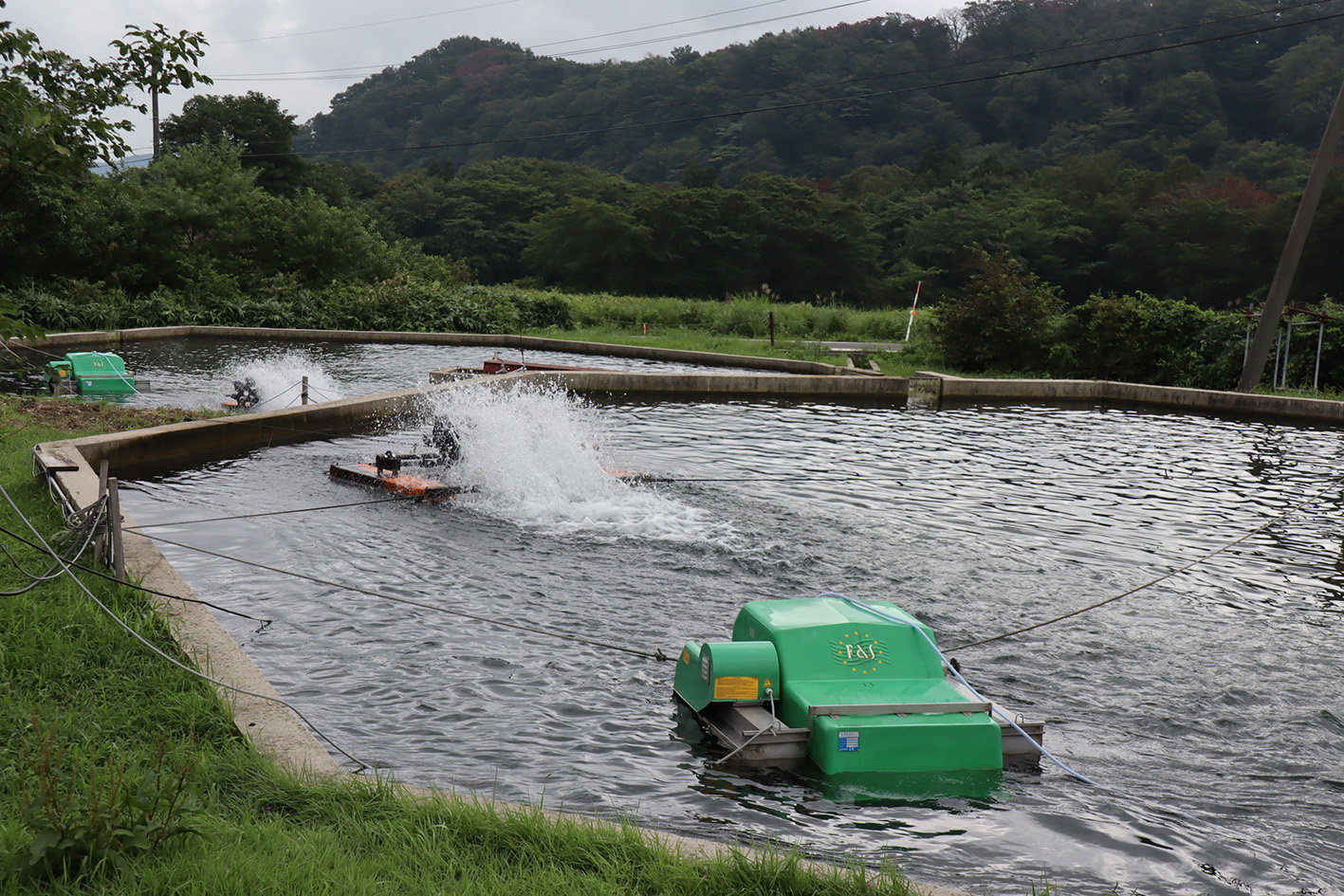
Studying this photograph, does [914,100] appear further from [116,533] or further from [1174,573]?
[116,533]

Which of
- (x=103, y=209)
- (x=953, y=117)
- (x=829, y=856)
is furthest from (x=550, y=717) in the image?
(x=953, y=117)

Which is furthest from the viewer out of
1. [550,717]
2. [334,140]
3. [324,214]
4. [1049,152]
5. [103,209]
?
[334,140]

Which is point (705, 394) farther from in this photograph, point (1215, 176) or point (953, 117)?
point (953, 117)

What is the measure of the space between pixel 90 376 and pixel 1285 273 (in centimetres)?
2043

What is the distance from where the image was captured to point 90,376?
15.2 m

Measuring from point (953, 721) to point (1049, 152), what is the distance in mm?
76361

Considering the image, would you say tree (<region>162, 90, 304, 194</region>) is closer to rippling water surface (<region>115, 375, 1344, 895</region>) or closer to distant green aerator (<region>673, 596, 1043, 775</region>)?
rippling water surface (<region>115, 375, 1344, 895</region>)

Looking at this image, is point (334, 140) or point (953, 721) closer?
point (953, 721)

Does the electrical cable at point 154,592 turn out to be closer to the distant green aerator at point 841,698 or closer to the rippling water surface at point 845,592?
the rippling water surface at point 845,592

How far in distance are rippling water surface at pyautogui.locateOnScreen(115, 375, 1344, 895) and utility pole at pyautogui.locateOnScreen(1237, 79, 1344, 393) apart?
20.5 ft

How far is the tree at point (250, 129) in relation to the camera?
5241 centimetres

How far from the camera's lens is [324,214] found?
112ft

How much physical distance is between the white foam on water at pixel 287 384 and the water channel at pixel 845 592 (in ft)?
10.9

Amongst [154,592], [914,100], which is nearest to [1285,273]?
[154,592]
